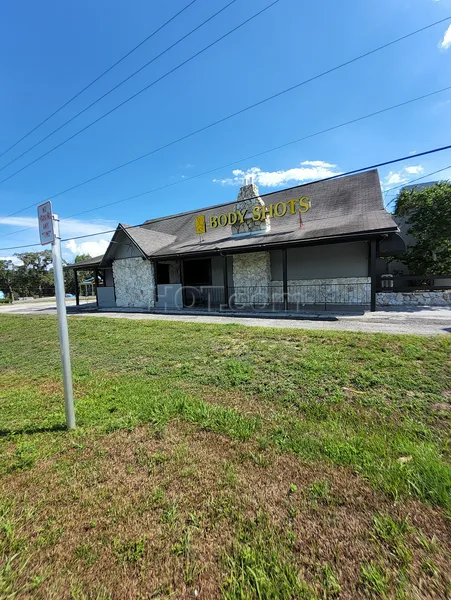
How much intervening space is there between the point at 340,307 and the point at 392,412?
28.5 ft

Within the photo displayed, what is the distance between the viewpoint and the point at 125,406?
362cm

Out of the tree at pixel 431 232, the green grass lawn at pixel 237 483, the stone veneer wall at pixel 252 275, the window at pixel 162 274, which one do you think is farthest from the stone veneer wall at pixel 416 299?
the window at pixel 162 274

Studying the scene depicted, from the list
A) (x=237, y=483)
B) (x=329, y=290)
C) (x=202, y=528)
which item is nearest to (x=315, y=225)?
(x=329, y=290)

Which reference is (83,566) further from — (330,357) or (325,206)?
(325,206)

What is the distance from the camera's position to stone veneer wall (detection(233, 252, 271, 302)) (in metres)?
12.9

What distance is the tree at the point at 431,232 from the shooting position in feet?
47.6

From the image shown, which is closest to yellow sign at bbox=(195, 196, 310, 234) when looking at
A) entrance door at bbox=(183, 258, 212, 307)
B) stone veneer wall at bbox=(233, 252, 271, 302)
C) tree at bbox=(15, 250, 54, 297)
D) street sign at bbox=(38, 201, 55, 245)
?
stone veneer wall at bbox=(233, 252, 271, 302)

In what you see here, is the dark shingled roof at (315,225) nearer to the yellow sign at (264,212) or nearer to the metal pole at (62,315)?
the yellow sign at (264,212)

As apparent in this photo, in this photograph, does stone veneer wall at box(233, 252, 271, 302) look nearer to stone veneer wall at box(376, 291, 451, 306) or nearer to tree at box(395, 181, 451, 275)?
stone veneer wall at box(376, 291, 451, 306)

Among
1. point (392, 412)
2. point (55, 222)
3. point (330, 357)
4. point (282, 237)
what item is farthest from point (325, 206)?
point (55, 222)

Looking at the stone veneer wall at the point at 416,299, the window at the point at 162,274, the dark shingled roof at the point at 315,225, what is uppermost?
the dark shingled roof at the point at 315,225

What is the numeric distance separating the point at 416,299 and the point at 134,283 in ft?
47.5

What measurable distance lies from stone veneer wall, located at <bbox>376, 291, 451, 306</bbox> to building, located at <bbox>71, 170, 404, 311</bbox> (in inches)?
59.3

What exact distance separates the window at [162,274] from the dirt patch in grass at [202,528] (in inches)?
567
